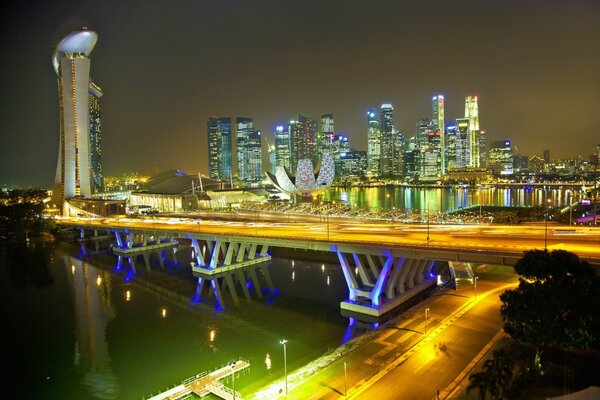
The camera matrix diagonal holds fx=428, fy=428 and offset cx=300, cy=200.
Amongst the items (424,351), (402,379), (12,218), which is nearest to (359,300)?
(424,351)

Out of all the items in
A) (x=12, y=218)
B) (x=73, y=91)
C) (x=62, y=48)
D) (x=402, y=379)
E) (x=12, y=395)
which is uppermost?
(x=62, y=48)

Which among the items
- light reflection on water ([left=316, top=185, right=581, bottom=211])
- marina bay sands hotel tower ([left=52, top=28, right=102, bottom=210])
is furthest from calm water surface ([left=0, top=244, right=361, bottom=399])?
light reflection on water ([left=316, top=185, right=581, bottom=211])

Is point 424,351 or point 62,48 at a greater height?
point 62,48

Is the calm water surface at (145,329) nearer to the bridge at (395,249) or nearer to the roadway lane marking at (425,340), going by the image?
the bridge at (395,249)

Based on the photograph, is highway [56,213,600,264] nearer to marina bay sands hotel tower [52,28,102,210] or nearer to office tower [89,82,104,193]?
marina bay sands hotel tower [52,28,102,210]

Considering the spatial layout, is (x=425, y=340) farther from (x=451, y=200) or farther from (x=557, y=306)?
(x=451, y=200)

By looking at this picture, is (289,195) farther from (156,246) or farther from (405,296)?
(405,296)

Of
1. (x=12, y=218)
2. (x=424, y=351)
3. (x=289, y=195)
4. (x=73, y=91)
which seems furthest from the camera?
(x=289, y=195)
